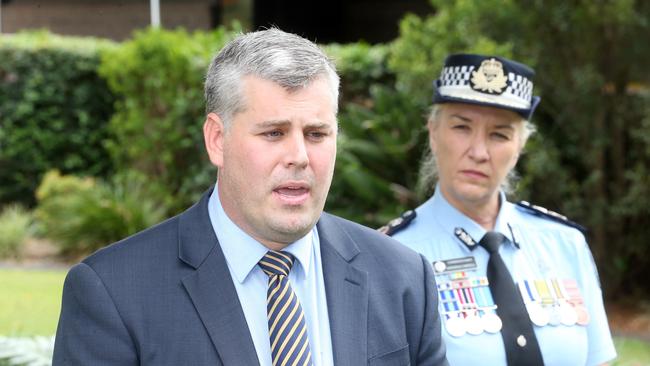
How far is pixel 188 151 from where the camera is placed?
11094 mm

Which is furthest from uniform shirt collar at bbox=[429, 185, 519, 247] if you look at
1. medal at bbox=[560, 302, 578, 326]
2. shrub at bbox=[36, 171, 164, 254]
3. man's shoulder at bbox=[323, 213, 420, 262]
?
shrub at bbox=[36, 171, 164, 254]

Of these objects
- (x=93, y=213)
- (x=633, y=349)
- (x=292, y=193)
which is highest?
(x=292, y=193)

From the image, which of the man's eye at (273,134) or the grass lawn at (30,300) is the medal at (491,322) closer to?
the man's eye at (273,134)

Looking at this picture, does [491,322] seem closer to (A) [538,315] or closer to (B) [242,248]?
(A) [538,315]

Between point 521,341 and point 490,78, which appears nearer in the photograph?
point 521,341

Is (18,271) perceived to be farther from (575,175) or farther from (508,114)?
(508,114)

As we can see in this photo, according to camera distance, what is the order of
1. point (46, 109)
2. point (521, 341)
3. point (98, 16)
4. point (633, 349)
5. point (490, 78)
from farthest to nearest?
point (98, 16) → point (46, 109) → point (633, 349) → point (490, 78) → point (521, 341)

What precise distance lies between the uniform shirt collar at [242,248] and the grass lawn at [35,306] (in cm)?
458

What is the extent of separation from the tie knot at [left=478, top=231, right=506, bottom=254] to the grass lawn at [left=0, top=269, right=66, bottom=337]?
15.1 ft

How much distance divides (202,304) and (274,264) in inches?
7.6

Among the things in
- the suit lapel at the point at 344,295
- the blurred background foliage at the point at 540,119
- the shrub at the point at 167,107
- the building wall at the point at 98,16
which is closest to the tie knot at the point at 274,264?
the suit lapel at the point at 344,295

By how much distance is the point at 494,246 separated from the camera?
10.7ft

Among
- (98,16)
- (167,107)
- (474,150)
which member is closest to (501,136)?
(474,150)

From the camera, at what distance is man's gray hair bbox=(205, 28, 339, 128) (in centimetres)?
208
